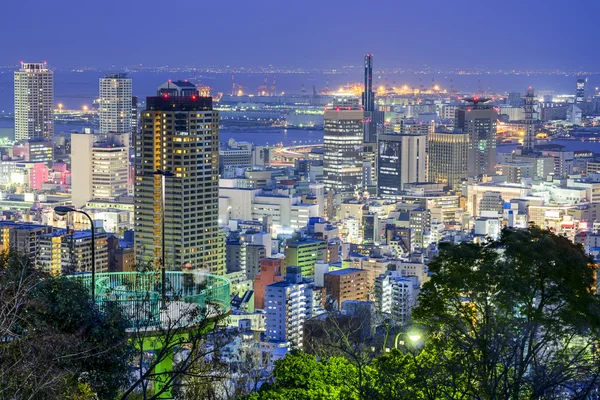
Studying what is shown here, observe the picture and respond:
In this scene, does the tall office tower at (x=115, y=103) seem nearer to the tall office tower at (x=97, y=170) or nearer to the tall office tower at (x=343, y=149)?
the tall office tower at (x=343, y=149)

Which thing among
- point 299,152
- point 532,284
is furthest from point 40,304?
point 299,152

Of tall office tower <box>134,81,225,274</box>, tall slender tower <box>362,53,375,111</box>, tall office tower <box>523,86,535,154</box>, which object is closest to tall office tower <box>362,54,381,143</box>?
tall slender tower <box>362,53,375,111</box>

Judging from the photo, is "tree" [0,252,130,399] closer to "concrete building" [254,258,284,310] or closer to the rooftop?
"concrete building" [254,258,284,310]

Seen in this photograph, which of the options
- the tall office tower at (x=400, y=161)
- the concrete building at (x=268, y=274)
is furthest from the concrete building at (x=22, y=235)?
the tall office tower at (x=400, y=161)

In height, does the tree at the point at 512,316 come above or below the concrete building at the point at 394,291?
above

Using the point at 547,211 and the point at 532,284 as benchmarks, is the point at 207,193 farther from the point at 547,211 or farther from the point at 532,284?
the point at 532,284

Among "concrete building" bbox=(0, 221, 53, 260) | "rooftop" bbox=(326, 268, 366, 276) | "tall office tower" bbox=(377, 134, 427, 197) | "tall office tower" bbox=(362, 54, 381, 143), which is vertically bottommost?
"rooftop" bbox=(326, 268, 366, 276)
